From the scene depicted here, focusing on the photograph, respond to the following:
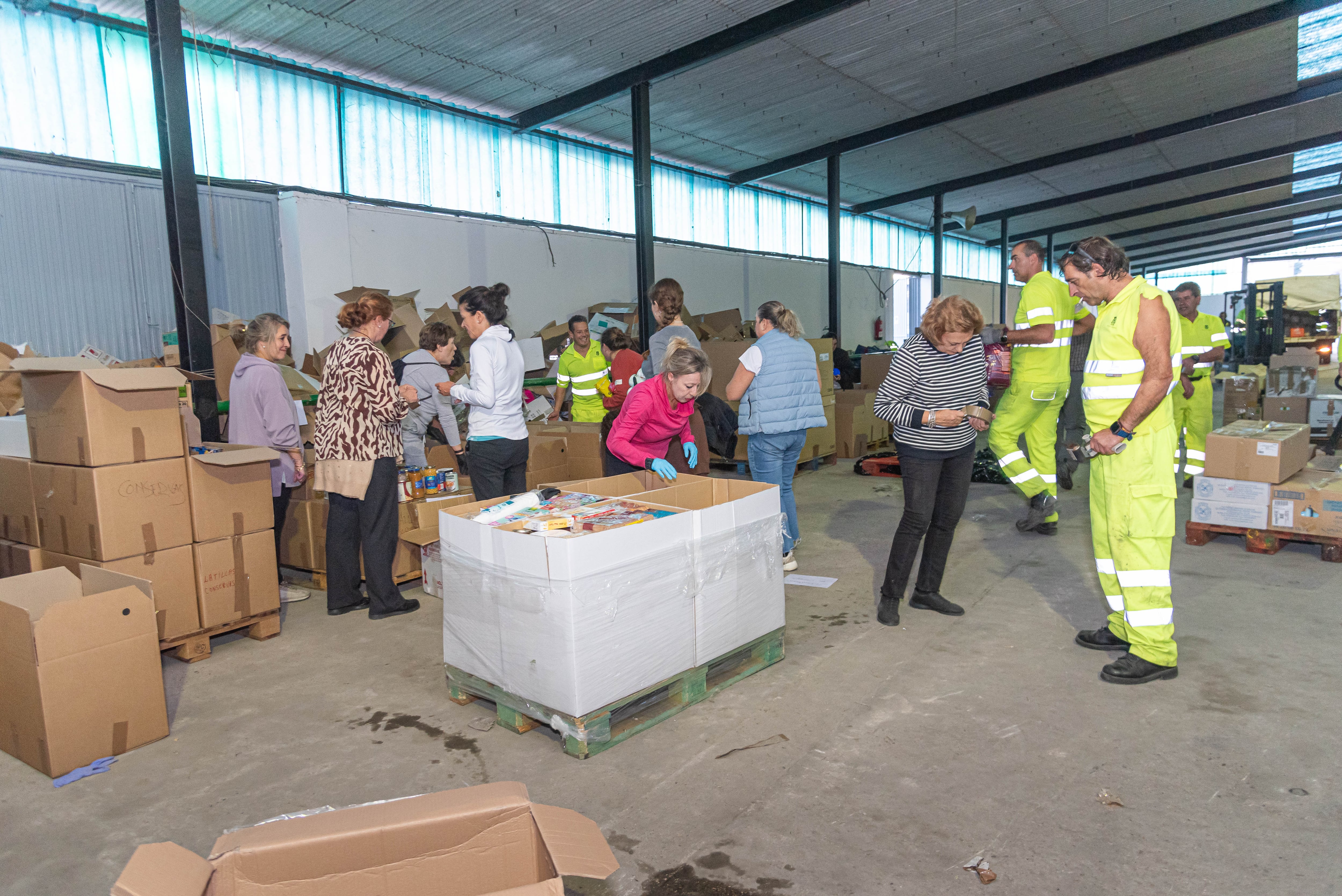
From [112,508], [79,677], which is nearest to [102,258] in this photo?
[112,508]

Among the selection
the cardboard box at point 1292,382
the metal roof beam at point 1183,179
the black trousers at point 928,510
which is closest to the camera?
the black trousers at point 928,510

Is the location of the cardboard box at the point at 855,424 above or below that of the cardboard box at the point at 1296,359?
below

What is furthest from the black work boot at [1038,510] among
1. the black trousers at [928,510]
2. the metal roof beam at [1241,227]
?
the metal roof beam at [1241,227]

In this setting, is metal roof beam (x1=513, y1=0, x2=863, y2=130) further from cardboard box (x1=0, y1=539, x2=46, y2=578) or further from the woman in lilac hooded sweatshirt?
cardboard box (x1=0, y1=539, x2=46, y2=578)

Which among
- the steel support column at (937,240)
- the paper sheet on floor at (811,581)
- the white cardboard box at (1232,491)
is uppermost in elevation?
the steel support column at (937,240)

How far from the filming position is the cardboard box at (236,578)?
3.45 meters

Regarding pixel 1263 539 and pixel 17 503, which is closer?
pixel 17 503

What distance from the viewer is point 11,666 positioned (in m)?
2.48

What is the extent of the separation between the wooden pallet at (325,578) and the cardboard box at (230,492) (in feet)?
2.71

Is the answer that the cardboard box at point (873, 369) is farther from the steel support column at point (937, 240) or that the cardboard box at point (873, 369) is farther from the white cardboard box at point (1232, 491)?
the white cardboard box at point (1232, 491)

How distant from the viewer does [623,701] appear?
8.36 ft

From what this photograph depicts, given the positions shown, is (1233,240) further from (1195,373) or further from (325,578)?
(325,578)

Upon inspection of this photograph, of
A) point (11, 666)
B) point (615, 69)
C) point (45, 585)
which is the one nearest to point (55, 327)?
point (45, 585)

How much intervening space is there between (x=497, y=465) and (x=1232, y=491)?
13.9 ft
